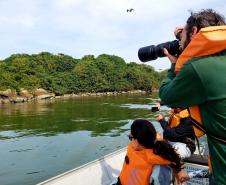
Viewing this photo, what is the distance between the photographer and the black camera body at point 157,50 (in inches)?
69.7

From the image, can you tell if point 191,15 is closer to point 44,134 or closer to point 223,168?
point 223,168

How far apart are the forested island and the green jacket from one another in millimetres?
41983

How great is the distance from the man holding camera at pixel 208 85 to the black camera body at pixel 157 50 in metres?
0.27

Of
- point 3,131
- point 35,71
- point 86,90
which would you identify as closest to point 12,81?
point 35,71

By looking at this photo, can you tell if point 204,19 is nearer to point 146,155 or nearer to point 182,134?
point 146,155

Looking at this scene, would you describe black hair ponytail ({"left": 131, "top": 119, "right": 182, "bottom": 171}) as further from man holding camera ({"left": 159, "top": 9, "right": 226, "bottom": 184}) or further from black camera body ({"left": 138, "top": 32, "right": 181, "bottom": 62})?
man holding camera ({"left": 159, "top": 9, "right": 226, "bottom": 184})

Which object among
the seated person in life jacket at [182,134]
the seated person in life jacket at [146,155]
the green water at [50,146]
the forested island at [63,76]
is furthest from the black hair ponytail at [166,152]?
the forested island at [63,76]

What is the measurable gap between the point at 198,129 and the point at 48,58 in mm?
70028

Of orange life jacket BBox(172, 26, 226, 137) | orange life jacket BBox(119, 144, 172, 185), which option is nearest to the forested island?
orange life jacket BBox(119, 144, 172, 185)

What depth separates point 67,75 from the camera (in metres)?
65.4

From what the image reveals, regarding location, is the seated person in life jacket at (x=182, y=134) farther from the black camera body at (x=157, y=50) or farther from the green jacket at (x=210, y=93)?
the green jacket at (x=210, y=93)

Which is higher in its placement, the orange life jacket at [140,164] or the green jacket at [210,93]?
the green jacket at [210,93]

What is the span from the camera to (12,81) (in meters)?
46.8

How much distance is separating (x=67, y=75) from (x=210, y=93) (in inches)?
2557
